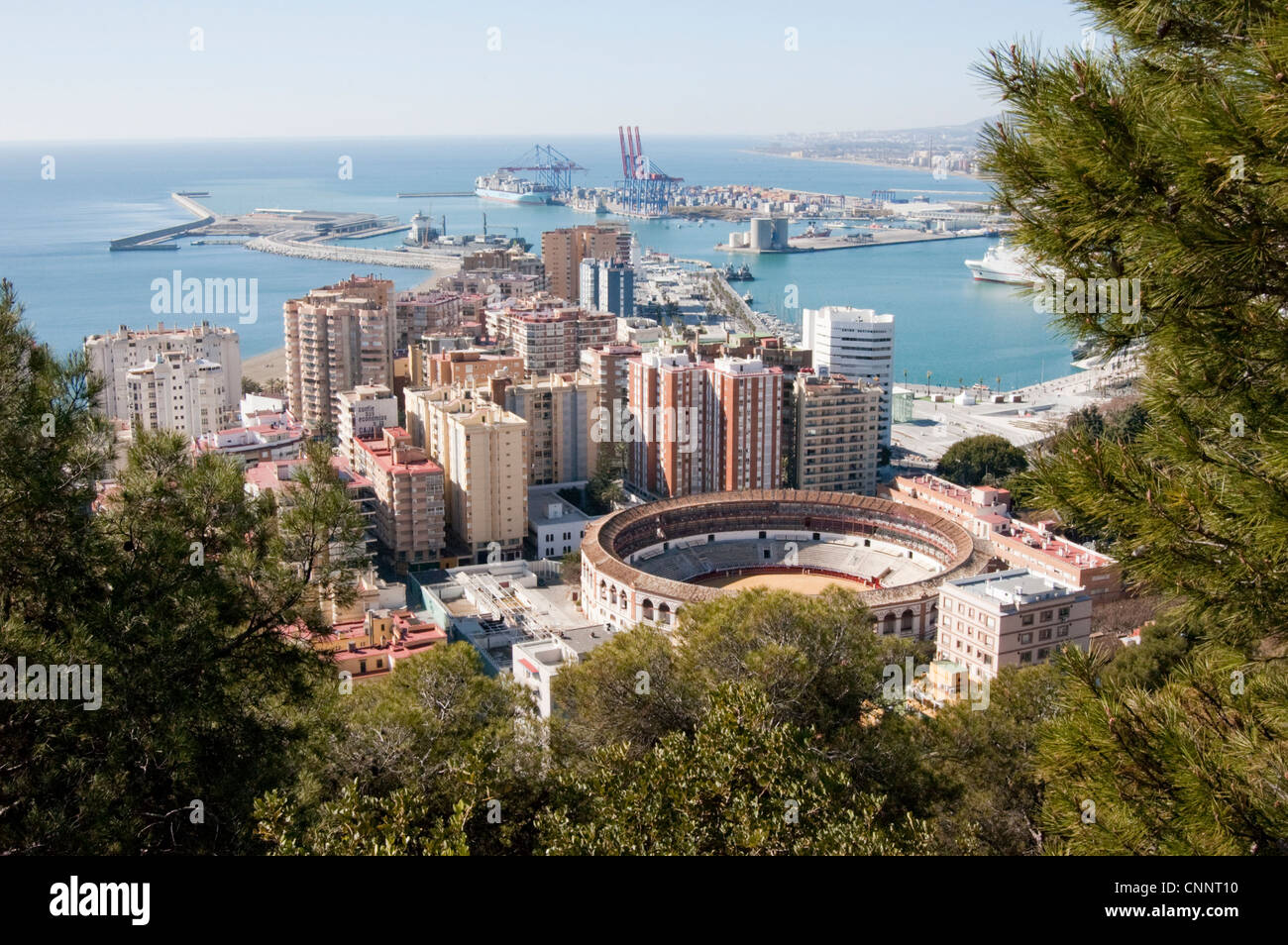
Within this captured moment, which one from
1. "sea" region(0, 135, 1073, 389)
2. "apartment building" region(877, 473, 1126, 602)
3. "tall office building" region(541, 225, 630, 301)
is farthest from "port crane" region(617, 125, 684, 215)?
"apartment building" region(877, 473, 1126, 602)

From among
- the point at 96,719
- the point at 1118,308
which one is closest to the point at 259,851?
the point at 96,719

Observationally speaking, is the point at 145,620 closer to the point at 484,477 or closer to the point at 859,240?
the point at 484,477

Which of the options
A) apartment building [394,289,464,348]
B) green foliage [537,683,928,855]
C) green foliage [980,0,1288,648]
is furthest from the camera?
apartment building [394,289,464,348]

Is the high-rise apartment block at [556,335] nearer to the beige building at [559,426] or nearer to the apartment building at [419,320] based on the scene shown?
the apartment building at [419,320]

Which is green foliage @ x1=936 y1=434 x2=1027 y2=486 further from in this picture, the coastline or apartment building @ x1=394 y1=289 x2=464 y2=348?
the coastline

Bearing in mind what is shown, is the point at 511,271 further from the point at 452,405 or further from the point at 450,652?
the point at 450,652

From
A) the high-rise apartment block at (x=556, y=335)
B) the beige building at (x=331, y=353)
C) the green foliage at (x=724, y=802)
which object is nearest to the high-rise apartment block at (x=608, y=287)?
the high-rise apartment block at (x=556, y=335)
